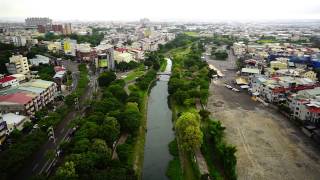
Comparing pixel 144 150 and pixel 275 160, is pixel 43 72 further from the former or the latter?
pixel 275 160

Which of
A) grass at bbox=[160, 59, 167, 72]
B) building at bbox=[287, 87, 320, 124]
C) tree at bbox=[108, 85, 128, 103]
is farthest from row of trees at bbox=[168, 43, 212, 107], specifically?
building at bbox=[287, 87, 320, 124]

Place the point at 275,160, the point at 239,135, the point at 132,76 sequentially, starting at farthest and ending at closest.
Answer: the point at 132,76
the point at 239,135
the point at 275,160

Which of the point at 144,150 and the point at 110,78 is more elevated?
the point at 110,78

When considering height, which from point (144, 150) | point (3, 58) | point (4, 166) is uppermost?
point (3, 58)

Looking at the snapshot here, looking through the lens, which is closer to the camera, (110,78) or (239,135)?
(239,135)

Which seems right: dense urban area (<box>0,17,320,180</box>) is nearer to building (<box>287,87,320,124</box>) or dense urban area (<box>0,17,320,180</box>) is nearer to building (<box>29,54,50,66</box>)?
building (<box>287,87,320,124</box>)

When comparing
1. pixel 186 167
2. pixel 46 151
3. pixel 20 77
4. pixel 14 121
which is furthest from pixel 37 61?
pixel 186 167

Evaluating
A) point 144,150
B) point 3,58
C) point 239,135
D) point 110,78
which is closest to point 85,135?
point 144,150
